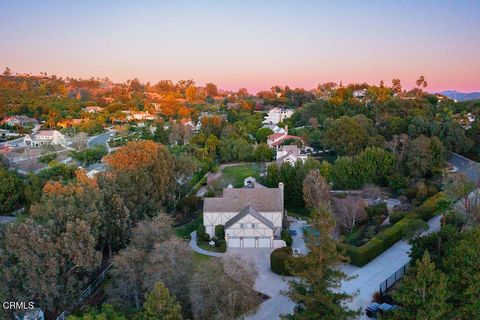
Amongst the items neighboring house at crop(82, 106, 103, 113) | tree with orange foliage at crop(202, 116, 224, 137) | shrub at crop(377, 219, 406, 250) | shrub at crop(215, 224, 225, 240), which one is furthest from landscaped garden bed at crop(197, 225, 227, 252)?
neighboring house at crop(82, 106, 103, 113)

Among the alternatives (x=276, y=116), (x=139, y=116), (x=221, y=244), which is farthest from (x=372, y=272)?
(x=139, y=116)

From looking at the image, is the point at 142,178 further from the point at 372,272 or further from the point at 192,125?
the point at 192,125

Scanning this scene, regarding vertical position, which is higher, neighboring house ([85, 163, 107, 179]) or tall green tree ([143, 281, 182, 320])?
tall green tree ([143, 281, 182, 320])

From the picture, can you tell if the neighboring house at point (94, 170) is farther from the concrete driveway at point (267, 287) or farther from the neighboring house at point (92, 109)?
the neighboring house at point (92, 109)

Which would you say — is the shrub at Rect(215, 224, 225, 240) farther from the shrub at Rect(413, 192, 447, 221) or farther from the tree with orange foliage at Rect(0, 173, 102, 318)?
the shrub at Rect(413, 192, 447, 221)

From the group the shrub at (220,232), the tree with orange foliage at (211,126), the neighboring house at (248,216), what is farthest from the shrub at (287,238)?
the tree with orange foliage at (211,126)

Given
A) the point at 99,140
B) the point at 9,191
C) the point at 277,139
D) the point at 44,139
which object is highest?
the point at 277,139

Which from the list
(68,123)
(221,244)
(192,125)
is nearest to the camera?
(221,244)
